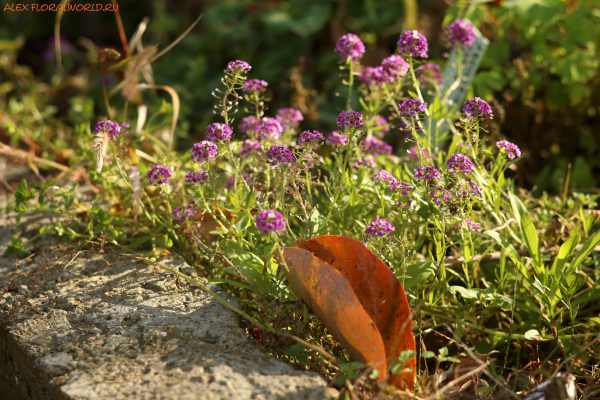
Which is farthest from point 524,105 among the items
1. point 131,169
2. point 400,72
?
point 131,169

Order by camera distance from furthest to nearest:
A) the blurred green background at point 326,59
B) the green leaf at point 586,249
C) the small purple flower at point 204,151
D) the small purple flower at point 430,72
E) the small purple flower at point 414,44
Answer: the blurred green background at point 326,59, the small purple flower at point 430,72, the small purple flower at point 414,44, the green leaf at point 586,249, the small purple flower at point 204,151

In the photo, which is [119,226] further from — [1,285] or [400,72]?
[400,72]

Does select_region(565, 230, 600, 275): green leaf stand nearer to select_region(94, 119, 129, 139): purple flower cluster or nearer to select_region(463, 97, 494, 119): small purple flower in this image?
select_region(463, 97, 494, 119): small purple flower

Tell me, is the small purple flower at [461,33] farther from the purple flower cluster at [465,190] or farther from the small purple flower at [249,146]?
the small purple flower at [249,146]

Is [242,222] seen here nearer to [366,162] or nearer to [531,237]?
[366,162]

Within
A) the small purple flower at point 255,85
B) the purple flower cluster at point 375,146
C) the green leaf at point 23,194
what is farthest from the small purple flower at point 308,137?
the green leaf at point 23,194

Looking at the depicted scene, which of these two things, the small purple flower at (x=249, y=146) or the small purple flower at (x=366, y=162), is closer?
the small purple flower at (x=366, y=162)

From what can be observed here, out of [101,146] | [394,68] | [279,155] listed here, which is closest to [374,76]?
[394,68]
